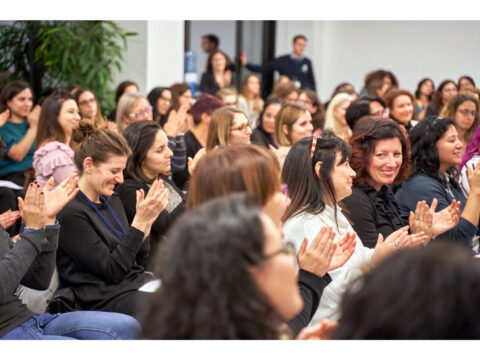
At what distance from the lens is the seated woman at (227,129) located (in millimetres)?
3982

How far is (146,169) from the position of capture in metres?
→ 3.19

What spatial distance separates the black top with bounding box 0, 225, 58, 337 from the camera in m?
1.94

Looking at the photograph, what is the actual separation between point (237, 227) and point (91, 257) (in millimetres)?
1540

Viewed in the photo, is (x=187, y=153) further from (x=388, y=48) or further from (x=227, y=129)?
(x=388, y=48)

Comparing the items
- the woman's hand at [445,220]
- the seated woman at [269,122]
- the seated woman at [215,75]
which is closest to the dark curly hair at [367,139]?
the woman's hand at [445,220]

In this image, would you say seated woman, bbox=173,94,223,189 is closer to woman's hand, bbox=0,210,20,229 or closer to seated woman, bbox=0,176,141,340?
woman's hand, bbox=0,210,20,229

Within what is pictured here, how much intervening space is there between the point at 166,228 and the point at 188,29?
6442 mm

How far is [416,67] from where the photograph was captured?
10.4m

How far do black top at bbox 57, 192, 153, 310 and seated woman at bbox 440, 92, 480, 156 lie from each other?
3.20 meters

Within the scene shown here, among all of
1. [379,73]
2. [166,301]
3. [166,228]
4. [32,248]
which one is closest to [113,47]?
[379,73]

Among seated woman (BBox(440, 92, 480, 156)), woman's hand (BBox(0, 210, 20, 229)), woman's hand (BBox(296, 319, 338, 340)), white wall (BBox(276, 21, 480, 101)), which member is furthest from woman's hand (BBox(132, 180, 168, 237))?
white wall (BBox(276, 21, 480, 101))

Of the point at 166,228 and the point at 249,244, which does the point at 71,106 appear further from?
the point at 249,244

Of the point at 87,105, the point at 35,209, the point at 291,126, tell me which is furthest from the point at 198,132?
the point at 35,209

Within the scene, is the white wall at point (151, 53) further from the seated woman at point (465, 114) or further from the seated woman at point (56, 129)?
the seated woman at point (465, 114)
